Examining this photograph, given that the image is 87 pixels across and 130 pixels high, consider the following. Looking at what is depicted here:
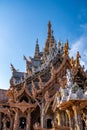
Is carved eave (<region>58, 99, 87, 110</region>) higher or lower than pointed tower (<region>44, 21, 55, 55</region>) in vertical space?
lower

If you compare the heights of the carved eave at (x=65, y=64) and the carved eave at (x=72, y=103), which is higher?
the carved eave at (x=65, y=64)

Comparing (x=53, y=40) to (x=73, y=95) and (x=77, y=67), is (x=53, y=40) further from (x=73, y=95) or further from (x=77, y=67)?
(x=73, y=95)

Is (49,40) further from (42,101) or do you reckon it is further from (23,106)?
(23,106)

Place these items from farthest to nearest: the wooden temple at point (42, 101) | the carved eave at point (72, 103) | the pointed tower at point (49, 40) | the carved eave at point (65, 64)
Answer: the pointed tower at point (49, 40)
the carved eave at point (65, 64)
the wooden temple at point (42, 101)
the carved eave at point (72, 103)

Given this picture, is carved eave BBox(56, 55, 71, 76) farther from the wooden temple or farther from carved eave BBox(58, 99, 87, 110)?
carved eave BBox(58, 99, 87, 110)

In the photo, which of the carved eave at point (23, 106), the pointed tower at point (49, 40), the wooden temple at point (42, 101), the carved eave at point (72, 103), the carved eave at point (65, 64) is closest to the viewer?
the carved eave at point (72, 103)

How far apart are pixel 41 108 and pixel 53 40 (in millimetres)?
15448

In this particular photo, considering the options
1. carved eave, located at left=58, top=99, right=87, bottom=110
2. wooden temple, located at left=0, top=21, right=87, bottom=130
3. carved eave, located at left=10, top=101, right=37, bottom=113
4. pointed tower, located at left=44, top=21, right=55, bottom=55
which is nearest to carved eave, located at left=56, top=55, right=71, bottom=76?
wooden temple, located at left=0, top=21, right=87, bottom=130

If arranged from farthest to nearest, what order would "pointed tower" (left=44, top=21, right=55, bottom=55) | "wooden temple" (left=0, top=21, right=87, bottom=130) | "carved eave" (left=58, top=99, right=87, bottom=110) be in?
"pointed tower" (left=44, top=21, right=55, bottom=55), "wooden temple" (left=0, top=21, right=87, bottom=130), "carved eave" (left=58, top=99, right=87, bottom=110)

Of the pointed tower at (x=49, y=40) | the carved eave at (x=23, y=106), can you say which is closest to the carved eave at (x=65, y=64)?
the carved eave at (x=23, y=106)

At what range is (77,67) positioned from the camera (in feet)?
60.0

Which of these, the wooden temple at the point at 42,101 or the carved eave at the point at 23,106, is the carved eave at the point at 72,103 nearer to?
the wooden temple at the point at 42,101

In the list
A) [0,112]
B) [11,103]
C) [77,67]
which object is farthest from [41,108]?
[77,67]

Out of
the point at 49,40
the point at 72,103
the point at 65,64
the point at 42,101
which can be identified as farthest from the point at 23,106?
the point at 49,40
